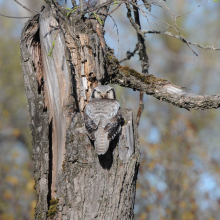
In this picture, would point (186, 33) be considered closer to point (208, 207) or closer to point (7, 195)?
point (208, 207)

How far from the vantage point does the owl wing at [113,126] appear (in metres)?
3.50

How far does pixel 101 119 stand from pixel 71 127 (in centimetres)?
45

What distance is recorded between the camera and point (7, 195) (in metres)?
9.12

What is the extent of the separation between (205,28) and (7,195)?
525 inches

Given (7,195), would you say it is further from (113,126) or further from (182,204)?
(113,126)

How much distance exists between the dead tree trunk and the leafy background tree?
1865 mm

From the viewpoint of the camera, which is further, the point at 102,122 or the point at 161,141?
the point at 161,141

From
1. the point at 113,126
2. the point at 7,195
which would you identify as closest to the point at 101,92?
the point at 113,126

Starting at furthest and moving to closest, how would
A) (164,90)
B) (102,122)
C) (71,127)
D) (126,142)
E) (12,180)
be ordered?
(12,180) < (164,90) < (102,122) < (71,127) < (126,142)

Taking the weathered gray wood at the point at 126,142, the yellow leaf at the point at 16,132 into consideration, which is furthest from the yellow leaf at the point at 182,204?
the yellow leaf at the point at 16,132

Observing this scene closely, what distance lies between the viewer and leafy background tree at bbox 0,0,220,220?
9047 mm

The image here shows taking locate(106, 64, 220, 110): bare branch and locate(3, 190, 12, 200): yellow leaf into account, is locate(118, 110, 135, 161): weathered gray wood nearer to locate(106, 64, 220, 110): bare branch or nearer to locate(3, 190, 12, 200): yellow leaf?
locate(106, 64, 220, 110): bare branch

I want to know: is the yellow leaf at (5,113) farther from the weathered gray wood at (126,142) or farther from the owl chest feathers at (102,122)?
the weathered gray wood at (126,142)

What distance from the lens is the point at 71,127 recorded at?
3.59 meters
